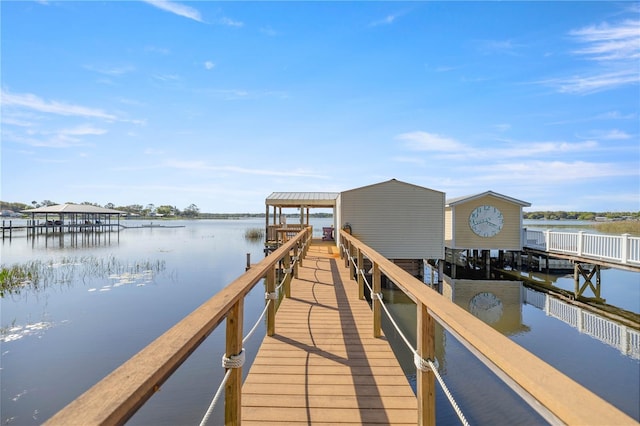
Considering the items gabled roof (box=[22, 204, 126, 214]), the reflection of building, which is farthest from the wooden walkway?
gabled roof (box=[22, 204, 126, 214])

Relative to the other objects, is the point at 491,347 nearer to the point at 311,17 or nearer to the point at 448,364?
the point at 448,364

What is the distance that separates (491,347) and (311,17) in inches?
451

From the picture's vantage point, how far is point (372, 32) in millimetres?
11039

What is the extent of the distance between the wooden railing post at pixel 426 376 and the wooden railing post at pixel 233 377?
1054mm

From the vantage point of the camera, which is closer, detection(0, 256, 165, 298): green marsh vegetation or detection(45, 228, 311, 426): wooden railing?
detection(45, 228, 311, 426): wooden railing

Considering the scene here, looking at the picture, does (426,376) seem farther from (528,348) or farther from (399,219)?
(399,219)

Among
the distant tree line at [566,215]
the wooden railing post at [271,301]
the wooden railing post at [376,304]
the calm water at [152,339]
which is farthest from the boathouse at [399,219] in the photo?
the distant tree line at [566,215]

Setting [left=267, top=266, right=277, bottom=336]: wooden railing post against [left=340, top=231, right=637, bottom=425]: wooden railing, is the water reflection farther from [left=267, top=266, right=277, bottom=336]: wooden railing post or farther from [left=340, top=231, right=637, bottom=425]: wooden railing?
[left=340, top=231, right=637, bottom=425]: wooden railing

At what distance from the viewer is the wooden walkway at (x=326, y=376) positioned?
2.29 metres

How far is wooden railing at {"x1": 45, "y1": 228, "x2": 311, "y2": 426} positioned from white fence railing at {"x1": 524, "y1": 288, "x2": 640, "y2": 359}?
931 centimetres

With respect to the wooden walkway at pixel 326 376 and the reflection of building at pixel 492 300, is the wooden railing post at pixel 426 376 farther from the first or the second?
the reflection of building at pixel 492 300

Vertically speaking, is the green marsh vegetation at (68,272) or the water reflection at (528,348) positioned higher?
the green marsh vegetation at (68,272)

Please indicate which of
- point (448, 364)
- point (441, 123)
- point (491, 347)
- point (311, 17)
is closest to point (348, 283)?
point (448, 364)

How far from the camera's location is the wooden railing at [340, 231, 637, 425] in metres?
0.73
